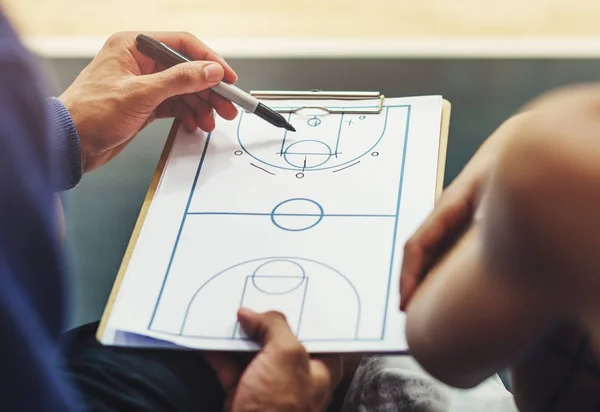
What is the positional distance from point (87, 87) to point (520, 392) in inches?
18.7

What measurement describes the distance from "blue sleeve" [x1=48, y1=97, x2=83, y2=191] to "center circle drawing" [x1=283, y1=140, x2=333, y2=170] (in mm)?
190

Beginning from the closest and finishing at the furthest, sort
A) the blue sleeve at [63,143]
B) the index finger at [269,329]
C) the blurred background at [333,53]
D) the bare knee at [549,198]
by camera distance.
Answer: the bare knee at [549,198], the index finger at [269,329], the blue sleeve at [63,143], the blurred background at [333,53]

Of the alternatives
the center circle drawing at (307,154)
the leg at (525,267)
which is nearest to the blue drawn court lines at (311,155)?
the center circle drawing at (307,154)

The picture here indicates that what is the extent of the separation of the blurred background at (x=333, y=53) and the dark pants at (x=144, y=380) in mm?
303

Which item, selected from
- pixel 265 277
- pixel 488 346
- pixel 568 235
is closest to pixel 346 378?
pixel 265 277

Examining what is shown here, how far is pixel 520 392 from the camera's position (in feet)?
1.65

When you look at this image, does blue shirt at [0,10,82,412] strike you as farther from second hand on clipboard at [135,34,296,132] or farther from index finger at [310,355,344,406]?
second hand on clipboard at [135,34,296,132]

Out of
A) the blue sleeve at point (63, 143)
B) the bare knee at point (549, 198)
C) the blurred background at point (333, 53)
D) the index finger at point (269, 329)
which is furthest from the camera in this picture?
the blurred background at point (333, 53)

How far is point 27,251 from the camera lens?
0.39 m

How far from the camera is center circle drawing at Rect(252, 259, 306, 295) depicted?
59 cm

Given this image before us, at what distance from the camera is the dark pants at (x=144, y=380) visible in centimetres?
56

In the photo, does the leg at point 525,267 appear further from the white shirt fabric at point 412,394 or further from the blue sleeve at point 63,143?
the blue sleeve at point 63,143

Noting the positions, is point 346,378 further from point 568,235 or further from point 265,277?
point 568,235

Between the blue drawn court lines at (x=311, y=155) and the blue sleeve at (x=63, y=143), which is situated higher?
the blue sleeve at (x=63, y=143)
